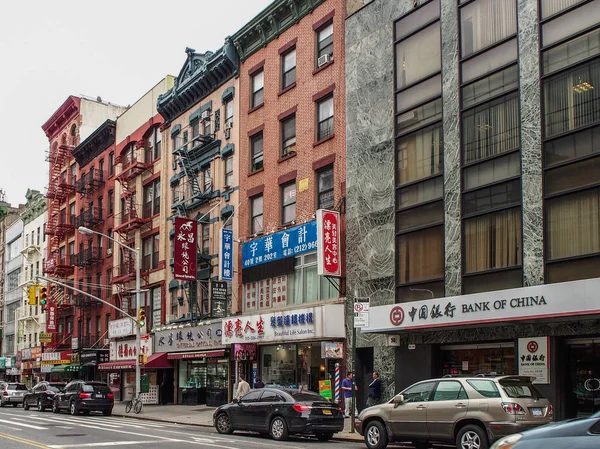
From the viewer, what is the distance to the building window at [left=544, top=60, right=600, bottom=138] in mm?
A: 20594

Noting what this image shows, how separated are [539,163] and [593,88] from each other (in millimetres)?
2418

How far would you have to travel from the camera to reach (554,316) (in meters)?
19.4

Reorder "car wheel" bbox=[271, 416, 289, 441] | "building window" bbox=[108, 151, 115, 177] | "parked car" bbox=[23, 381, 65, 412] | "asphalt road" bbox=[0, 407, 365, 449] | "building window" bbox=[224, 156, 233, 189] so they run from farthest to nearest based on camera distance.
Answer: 1. "building window" bbox=[108, 151, 115, 177]
2. "parked car" bbox=[23, 381, 65, 412]
3. "building window" bbox=[224, 156, 233, 189]
4. "car wheel" bbox=[271, 416, 289, 441]
5. "asphalt road" bbox=[0, 407, 365, 449]

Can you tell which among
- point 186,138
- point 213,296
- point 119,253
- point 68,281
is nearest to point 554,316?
Answer: point 213,296

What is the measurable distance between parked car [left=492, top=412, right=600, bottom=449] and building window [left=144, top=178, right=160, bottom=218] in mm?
39349

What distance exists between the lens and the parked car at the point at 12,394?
45925mm

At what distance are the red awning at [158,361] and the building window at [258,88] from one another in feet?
46.4

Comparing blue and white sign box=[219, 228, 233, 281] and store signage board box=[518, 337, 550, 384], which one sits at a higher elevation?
blue and white sign box=[219, 228, 233, 281]

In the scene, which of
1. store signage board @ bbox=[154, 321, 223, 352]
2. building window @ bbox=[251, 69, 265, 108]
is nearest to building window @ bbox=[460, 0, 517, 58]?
building window @ bbox=[251, 69, 265, 108]

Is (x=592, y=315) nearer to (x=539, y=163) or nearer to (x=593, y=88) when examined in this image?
(x=539, y=163)

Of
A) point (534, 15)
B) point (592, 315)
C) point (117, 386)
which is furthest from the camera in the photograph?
point (117, 386)

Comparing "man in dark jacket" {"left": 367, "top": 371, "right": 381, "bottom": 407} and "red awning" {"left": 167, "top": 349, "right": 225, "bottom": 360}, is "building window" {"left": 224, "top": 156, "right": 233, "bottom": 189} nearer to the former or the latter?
"red awning" {"left": 167, "top": 349, "right": 225, "bottom": 360}

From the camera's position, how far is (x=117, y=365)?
45000 mm

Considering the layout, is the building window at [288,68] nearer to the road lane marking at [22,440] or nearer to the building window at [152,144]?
the building window at [152,144]
